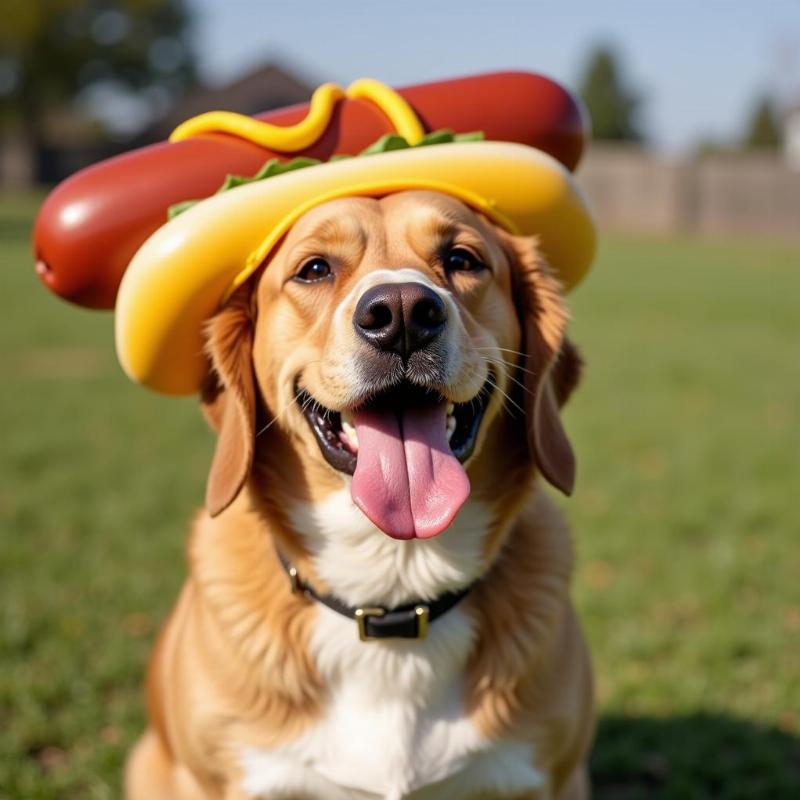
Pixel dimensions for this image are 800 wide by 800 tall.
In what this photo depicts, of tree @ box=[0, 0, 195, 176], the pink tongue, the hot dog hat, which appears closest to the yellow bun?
the hot dog hat

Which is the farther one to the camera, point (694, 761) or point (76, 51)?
point (76, 51)

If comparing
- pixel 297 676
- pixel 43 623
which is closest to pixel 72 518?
pixel 43 623

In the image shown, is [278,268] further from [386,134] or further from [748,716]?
[748,716]

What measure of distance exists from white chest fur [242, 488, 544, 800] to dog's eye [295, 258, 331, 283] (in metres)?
0.67

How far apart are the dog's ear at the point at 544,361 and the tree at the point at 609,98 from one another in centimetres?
7967

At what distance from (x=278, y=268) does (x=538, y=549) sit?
48.4 inches

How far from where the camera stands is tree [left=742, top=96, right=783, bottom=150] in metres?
77.2

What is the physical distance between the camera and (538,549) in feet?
10.9

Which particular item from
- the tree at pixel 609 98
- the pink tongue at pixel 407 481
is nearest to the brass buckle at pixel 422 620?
the pink tongue at pixel 407 481

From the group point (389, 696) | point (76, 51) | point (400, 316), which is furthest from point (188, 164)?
point (76, 51)

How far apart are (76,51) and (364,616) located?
2619 inches

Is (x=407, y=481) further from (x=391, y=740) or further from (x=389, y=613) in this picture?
(x=391, y=740)

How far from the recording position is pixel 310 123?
10.2 feet

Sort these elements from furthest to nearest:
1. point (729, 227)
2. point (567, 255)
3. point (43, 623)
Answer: point (729, 227) < point (43, 623) < point (567, 255)
